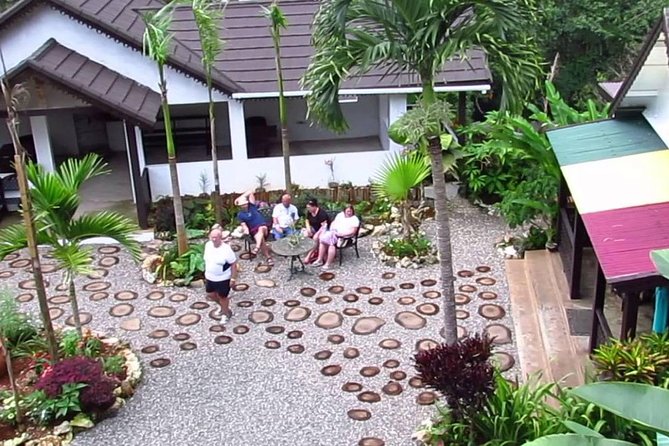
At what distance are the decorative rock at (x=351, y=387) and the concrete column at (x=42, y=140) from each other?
31.7 feet

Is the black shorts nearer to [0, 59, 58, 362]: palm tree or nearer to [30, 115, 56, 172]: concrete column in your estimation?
[0, 59, 58, 362]: palm tree

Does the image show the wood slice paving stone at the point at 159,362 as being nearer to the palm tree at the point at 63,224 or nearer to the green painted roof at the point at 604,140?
the palm tree at the point at 63,224

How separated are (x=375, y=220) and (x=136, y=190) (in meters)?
4.94

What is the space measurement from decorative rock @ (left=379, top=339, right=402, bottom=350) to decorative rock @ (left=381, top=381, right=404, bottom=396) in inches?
38.0

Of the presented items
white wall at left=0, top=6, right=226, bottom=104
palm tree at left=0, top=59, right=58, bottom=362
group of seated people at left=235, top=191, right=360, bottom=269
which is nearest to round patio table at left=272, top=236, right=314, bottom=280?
group of seated people at left=235, top=191, right=360, bottom=269

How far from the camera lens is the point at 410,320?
38.3 ft

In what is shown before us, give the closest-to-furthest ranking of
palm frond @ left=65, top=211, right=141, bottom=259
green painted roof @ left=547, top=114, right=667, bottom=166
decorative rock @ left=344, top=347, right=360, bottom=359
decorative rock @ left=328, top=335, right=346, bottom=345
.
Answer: green painted roof @ left=547, top=114, right=667, bottom=166 → palm frond @ left=65, top=211, right=141, bottom=259 → decorative rock @ left=344, top=347, right=360, bottom=359 → decorative rock @ left=328, top=335, right=346, bottom=345

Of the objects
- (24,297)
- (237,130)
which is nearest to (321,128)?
(237,130)

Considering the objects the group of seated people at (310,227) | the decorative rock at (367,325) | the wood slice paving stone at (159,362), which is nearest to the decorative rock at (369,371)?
the decorative rock at (367,325)

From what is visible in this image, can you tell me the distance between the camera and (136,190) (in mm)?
15555

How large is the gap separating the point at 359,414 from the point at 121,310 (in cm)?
505

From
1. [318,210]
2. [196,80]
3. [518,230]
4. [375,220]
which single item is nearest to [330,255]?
[318,210]

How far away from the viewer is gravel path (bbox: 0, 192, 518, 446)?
30.2 ft

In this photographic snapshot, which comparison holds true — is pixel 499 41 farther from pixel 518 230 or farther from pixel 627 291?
pixel 518 230
